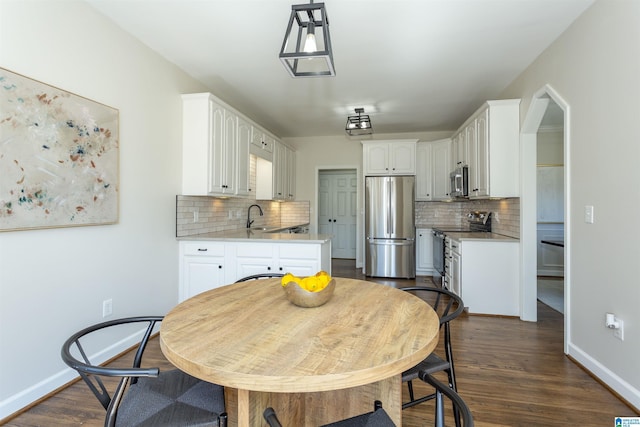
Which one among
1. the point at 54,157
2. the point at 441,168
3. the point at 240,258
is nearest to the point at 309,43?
the point at 54,157

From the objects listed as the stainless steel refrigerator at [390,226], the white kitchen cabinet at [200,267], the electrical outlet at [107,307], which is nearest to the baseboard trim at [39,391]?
the electrical outlet at [107,307]

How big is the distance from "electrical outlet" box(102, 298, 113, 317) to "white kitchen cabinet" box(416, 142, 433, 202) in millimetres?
4737

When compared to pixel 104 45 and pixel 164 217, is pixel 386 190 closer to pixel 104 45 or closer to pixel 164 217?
pixel 164 217

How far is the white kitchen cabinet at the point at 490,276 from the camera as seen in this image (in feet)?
11.6

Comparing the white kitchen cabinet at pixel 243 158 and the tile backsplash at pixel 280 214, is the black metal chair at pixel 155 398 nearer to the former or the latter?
the tile backsplash at pixel 280 214

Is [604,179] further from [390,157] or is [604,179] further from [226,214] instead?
[226,214]

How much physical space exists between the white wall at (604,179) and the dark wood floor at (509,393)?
17 centimetres

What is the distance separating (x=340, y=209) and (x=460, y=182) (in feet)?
10.7

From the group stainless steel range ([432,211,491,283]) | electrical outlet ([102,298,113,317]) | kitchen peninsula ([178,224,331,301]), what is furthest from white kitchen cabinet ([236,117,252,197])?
stainless steel range ([432,211,491,283])

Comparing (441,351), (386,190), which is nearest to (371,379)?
(441,351)

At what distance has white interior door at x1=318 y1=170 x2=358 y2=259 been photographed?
7406 millimetres

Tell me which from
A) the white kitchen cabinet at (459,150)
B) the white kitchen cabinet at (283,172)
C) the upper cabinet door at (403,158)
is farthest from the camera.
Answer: the upper cabinet door at (403,158)

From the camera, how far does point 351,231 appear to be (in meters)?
7.39

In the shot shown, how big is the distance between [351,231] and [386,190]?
2.19 meters
